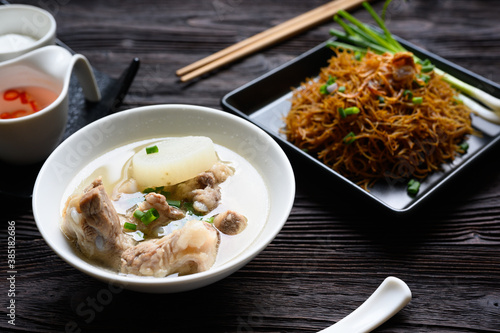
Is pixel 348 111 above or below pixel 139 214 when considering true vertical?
above

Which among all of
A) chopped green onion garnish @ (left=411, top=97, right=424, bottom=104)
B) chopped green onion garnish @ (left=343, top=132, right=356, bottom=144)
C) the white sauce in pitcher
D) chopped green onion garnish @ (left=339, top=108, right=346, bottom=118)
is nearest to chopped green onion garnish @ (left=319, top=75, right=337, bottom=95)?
chopped green onion garnish @ (left=339, top=108, right=346, bottom=118)

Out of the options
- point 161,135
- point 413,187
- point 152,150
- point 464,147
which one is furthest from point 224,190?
point 464,147

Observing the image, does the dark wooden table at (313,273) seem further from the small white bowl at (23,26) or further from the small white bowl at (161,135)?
the small white bowl at (23,26)

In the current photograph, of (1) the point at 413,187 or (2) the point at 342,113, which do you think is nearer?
(1) the point at 413,187

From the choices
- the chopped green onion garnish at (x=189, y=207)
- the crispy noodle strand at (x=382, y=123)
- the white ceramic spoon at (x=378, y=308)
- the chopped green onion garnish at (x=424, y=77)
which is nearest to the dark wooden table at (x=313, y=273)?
the white ceramic spoon at (x=378, y=308)

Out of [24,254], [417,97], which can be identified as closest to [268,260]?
[24,254]

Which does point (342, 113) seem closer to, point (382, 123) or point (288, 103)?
point (382, 123)
